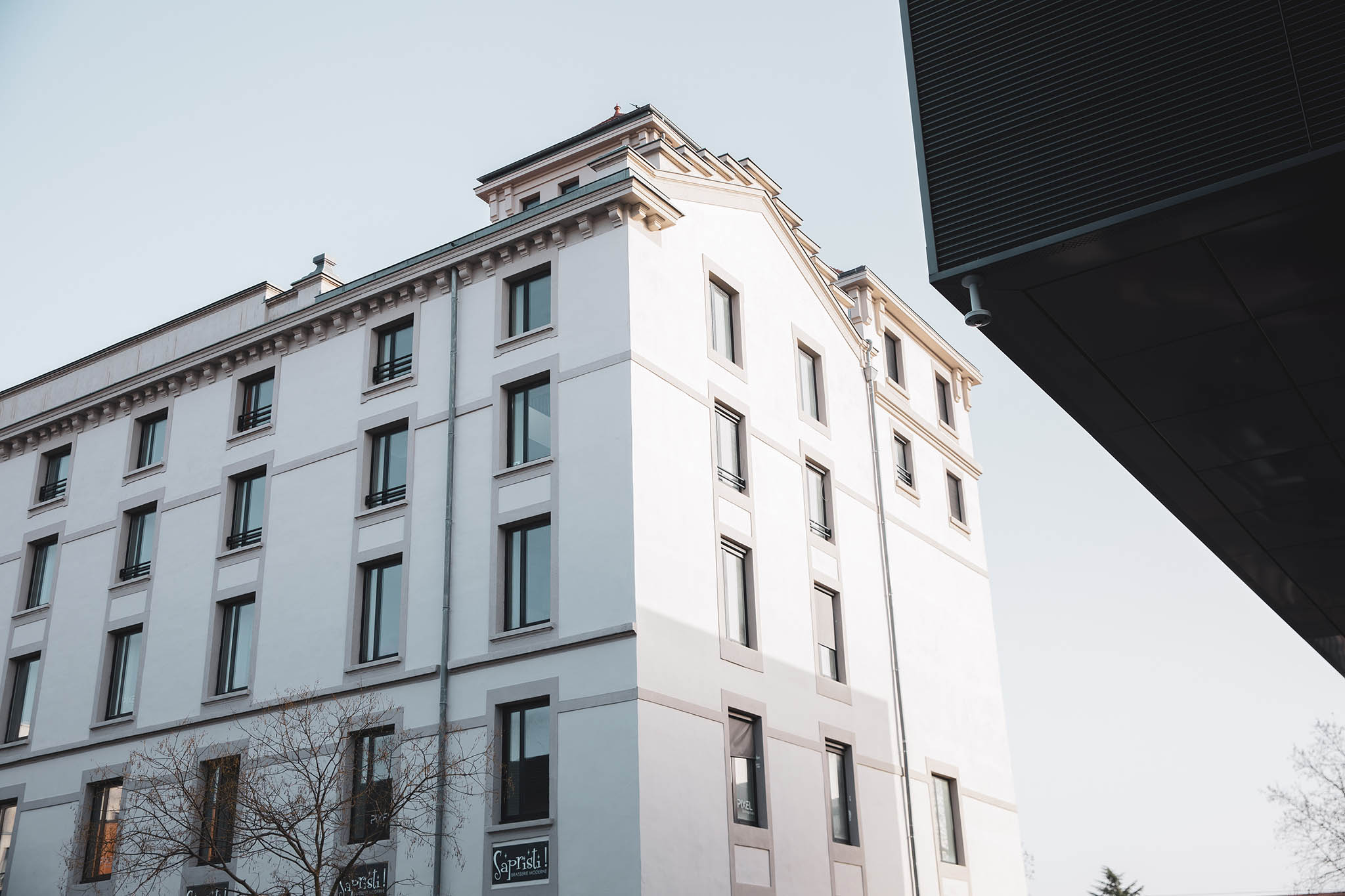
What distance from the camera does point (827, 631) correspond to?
2820cm

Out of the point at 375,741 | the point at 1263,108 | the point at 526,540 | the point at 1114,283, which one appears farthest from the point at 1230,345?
the point at 375,741

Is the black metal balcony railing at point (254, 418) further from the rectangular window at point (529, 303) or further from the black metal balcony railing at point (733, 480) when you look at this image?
the black metal balcony railing at point (733, 480)

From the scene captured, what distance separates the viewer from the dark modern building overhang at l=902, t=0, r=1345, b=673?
10133 millimetres

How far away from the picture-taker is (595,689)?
22000mm

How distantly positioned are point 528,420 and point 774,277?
8.03 metres

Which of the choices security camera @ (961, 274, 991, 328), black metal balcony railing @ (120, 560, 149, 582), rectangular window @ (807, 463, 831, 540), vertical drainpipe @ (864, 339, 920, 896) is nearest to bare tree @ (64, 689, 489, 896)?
black metal balcony railing @ (120, 560, 149, 582)

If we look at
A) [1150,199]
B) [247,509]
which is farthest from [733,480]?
[1150,199]

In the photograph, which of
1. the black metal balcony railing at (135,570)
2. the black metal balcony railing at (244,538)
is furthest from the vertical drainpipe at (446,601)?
the black metal balcony railing at (135,570)

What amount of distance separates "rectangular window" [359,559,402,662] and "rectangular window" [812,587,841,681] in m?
8.67

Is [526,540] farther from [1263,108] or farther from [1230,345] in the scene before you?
[1263,108]

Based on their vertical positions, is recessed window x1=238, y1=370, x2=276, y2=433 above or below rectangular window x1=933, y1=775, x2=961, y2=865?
above

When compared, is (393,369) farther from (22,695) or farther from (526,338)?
(22,695)

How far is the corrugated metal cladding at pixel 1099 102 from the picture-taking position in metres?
10.1

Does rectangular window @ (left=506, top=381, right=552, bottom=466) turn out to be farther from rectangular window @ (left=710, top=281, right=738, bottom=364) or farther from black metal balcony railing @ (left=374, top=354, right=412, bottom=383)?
rectangular window @ (left=710, top=281, right=738, bottom=364)
